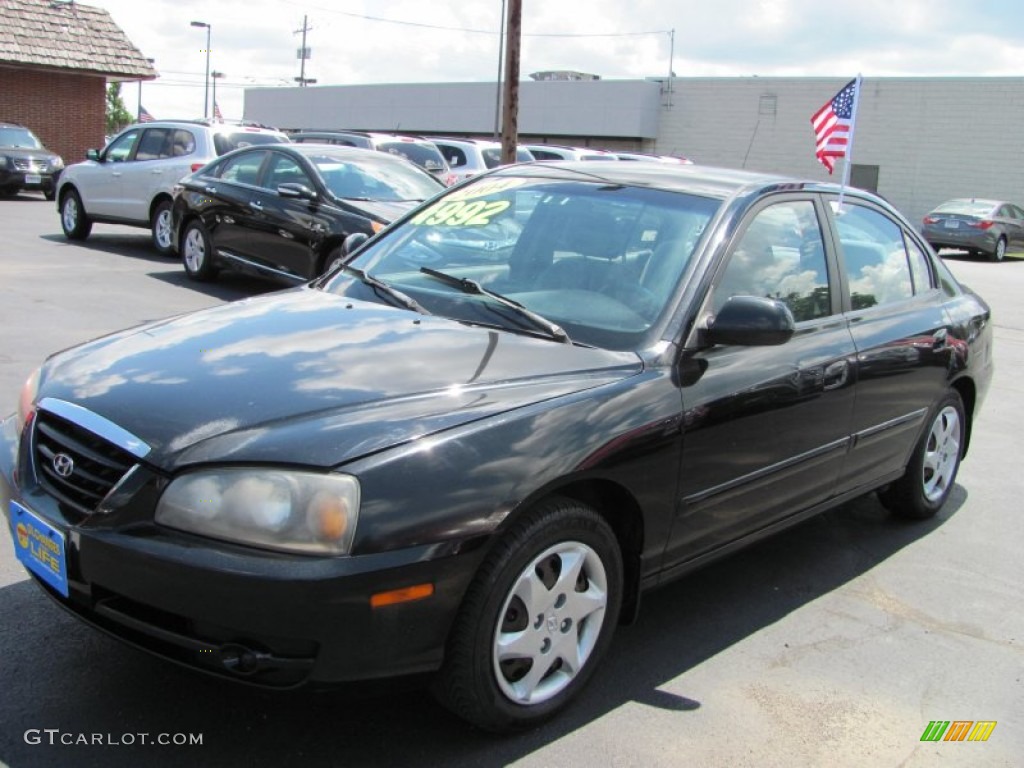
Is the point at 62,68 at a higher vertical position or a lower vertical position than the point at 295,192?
A: higher

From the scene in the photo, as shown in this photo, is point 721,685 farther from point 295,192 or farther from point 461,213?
point 295,192

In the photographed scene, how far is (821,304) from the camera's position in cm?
416

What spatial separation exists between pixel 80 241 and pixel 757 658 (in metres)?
13.2

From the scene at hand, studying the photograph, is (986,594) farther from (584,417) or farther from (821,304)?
(584,417)

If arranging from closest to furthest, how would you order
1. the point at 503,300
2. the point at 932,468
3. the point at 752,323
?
the point at 752,323, the point at 503,300, the point at 932,468

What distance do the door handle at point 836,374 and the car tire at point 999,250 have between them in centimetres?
2233

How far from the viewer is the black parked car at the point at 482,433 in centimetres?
251

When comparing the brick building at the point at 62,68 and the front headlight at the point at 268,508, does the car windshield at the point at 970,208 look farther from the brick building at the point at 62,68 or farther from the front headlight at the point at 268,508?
the front headlight at the point at 268,508

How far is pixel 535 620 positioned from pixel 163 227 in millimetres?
11290

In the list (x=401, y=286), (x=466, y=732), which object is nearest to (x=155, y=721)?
(x=466, y=732)

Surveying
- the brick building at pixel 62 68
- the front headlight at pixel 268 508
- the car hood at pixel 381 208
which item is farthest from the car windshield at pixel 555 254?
the brick building at pixel 62 68

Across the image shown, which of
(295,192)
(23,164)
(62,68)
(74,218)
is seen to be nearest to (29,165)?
(23,164)

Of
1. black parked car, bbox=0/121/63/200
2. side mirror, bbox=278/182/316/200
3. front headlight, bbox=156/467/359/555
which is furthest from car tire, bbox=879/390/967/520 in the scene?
black parked car, bbox=0/121/63/200

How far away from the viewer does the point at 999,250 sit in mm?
24234
